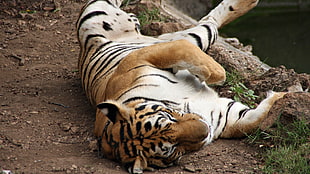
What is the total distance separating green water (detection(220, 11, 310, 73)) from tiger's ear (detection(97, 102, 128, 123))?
5402 millimetres

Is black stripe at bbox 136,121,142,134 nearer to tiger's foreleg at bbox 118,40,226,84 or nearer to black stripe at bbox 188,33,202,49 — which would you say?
tiger's foreleg at bbox 118,40,226,84

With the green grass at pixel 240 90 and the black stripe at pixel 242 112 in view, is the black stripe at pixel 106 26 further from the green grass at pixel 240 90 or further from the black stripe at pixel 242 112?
the black stripe at pixel 242 112

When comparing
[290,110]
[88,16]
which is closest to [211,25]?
[88,16]

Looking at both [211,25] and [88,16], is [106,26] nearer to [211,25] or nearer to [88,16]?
[88,16]

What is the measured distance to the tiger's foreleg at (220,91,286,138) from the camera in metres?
3.97

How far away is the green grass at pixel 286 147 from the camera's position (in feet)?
11.1

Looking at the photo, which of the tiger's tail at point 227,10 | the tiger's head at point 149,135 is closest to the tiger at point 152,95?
the tiger's head at point 149,135

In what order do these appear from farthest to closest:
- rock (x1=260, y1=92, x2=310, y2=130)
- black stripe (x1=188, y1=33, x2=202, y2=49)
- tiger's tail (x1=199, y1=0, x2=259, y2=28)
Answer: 1. tiger's tail (x1=199, y1=0, x2=259, y2=28)
2. black stripe (x1=188, y1=33, x2=202, y2=49)
3. rock (x1=260, y1=92, x2=310, y2=130)

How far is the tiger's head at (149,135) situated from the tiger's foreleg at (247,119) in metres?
0.66

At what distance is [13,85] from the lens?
5109mm

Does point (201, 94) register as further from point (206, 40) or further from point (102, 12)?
point (102, 12)

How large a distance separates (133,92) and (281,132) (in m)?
1.14

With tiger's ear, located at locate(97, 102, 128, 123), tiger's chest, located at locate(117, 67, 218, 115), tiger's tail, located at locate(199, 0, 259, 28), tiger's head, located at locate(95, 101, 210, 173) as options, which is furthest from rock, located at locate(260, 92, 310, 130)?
tiger's tail, located at locate(199, 0, 259, 28)

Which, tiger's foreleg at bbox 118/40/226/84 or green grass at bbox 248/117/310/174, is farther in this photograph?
tiger's foreleg at bbox 118/40/226/84
